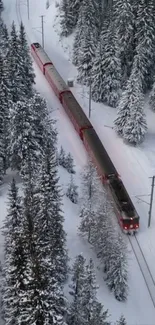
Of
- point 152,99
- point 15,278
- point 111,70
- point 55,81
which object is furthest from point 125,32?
point 15,278

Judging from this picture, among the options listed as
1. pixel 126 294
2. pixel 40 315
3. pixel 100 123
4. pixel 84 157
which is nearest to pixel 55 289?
pixel 40 315

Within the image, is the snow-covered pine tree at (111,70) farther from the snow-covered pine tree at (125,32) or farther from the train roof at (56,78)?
the train roof at (56,78)

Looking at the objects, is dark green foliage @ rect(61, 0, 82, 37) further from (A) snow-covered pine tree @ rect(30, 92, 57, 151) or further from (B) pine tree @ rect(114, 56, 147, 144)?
(A) snow-covered pine tree @ rect(30, 92, 57, 151)

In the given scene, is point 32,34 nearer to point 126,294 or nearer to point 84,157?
point 84,157

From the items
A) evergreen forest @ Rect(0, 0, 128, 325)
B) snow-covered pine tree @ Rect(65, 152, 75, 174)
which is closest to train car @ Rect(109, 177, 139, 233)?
evergreen forest @ Rect(0, 0, 128, 325)

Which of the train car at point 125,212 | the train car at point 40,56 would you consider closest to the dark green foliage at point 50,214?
the train car at point 125,212
